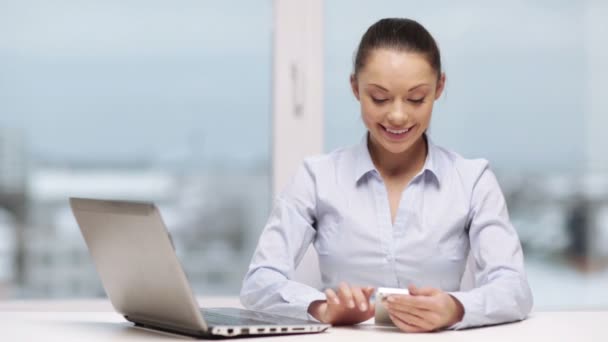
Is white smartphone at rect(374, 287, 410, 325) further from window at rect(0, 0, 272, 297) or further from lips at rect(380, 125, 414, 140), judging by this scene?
window at rect(0, 0, 272, 297)

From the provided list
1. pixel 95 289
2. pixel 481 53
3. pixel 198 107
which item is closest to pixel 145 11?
pixel 198 107

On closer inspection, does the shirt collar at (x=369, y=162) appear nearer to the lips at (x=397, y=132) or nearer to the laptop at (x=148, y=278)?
the lips at (x=397, y=132)

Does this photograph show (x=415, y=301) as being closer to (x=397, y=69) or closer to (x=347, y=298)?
(x=347, y=298)

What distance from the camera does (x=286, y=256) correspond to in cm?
179

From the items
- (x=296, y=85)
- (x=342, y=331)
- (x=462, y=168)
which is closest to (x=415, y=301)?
(x=342, y=331)

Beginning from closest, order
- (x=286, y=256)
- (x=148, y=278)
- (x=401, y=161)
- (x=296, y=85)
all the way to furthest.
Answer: (x=148, y=278) < (x=286, y=256) < (x=401, y=161) < (x=296, y=85)

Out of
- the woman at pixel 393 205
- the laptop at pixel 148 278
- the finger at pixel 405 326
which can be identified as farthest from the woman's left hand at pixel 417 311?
the woman at pixel 393 205

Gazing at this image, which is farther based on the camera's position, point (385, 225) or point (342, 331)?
point (385, 225)

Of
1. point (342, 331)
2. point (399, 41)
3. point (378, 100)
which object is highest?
point (399, 41)

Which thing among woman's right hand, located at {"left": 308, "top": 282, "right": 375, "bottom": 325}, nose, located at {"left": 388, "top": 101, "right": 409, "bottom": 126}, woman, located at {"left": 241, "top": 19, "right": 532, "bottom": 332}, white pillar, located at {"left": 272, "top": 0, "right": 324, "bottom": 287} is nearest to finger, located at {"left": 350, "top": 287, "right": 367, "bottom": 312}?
woman's right hand, located at {"left": 308, "top": 282, "right": 375, "bottom": 325}

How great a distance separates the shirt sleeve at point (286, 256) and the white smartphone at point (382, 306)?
150 mm

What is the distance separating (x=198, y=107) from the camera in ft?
8.66

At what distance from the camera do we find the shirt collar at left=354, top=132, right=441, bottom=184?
6.07ft

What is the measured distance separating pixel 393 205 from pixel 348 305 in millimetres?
535
